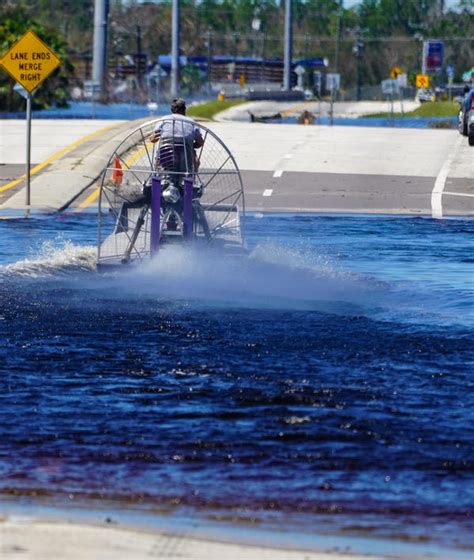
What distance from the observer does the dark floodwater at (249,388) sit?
7.85 metres

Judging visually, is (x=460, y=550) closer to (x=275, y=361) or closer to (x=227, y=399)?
(x=227, y=399)

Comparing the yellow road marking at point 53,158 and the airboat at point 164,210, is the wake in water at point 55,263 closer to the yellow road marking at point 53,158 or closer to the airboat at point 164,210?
the airboat at point 164,210

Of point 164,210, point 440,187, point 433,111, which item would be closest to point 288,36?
point 433,111

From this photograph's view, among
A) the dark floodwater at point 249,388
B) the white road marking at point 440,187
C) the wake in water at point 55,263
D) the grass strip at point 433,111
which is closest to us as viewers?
the dark floodwater at point 249,388

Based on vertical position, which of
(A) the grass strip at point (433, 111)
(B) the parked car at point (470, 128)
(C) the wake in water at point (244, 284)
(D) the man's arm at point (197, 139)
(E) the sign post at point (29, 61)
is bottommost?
(C) the wake in water at point (244, 284)

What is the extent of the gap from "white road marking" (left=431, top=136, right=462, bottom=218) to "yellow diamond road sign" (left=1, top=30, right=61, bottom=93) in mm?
6924

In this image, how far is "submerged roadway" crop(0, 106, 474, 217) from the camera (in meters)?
26.4

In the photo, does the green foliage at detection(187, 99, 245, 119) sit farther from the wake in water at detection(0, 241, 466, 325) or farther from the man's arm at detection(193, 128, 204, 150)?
the man's arm at detection(193, 128, 204, 150)

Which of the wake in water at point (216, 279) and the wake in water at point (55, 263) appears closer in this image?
the wake in water at point (216, 279)

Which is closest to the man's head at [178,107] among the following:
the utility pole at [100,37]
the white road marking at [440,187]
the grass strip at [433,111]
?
the white road marking at [440,187]

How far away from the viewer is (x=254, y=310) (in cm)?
1391

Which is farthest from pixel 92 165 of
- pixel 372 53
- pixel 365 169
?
pixel 372 53

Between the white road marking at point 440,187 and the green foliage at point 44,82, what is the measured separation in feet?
118

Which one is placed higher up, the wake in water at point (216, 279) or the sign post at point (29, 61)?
the sign post at point (29, 61)
